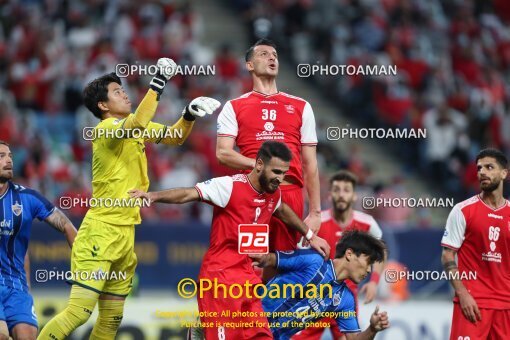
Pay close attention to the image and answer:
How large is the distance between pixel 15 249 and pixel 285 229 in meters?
2.51

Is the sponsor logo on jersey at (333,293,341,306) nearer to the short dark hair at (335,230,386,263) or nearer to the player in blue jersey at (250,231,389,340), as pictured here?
the player in blue jersey at (250,231,389,340)

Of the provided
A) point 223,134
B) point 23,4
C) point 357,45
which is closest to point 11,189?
point 223,134

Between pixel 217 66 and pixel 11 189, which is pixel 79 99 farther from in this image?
pixel 11 189

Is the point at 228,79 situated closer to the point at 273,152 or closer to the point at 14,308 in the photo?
the point at 273,152

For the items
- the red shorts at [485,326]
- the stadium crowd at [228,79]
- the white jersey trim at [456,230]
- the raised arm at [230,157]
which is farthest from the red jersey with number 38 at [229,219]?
the stadium crowd at [228,79]

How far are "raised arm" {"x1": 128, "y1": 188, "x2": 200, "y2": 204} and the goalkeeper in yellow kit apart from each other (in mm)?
→ 653

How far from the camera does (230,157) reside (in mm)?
10758

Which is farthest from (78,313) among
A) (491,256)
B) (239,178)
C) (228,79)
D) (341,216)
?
(228,79)

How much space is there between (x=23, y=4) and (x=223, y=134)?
10.6m

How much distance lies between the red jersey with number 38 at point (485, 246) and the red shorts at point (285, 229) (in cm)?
145

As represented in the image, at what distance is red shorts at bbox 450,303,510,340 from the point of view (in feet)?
35.4

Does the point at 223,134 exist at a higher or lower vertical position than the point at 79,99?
lower

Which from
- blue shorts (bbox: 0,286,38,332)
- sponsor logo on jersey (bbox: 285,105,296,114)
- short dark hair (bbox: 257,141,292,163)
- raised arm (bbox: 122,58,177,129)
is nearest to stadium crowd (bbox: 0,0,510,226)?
sponsor logo on jersey (bbox: 285,105,296,114)

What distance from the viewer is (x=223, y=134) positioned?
35.9 feet
